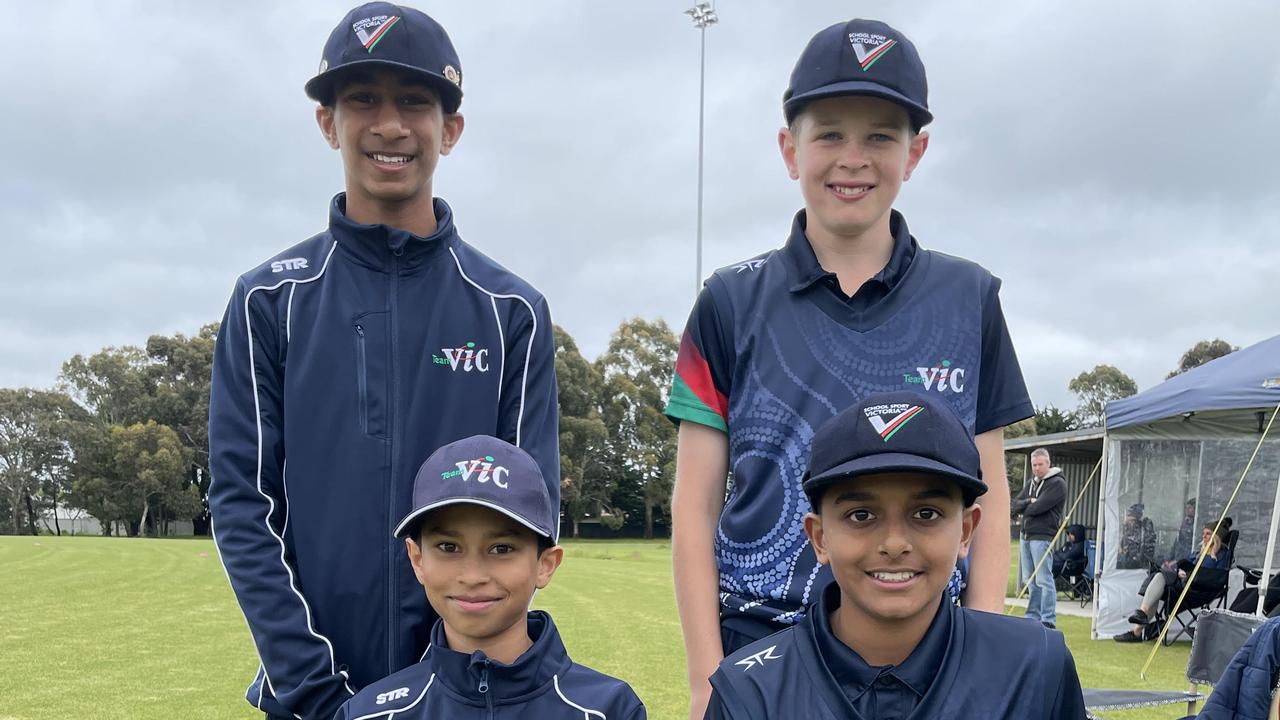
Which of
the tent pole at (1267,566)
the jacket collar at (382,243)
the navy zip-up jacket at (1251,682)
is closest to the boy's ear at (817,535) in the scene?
the jacket collar at (382,243)

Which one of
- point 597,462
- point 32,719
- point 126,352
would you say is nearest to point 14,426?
point 126,352

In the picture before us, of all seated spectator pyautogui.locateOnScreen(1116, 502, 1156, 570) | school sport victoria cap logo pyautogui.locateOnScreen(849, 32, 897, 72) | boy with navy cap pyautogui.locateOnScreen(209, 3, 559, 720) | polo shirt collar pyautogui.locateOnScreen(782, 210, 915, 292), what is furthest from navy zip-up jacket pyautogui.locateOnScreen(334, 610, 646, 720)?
seated spectator pyautogui.locateOnScreen(1116, 502, 1156, 570)

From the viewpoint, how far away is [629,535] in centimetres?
5244

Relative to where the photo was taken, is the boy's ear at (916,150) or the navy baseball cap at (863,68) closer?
the navy baseball cap at (863,68)

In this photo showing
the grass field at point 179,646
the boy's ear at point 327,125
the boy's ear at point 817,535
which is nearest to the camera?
the boy's ear at point 817,535

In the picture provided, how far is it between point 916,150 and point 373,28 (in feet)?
4.37

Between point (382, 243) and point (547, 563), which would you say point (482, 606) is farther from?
point (382, 243)

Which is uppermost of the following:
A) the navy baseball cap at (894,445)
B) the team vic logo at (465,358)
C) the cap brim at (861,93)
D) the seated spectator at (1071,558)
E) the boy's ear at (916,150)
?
the cap brim at (861,93)

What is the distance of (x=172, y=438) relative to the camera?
157ft

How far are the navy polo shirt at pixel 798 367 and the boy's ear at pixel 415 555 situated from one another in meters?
0.68

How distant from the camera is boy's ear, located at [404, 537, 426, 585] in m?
2.48

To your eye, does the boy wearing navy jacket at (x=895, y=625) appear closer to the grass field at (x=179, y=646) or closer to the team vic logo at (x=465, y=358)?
the team vic logo at (x=465, y=358)

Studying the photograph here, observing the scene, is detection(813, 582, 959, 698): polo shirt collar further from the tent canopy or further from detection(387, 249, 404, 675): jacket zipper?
the tent canopy

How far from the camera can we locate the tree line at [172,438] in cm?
4775
